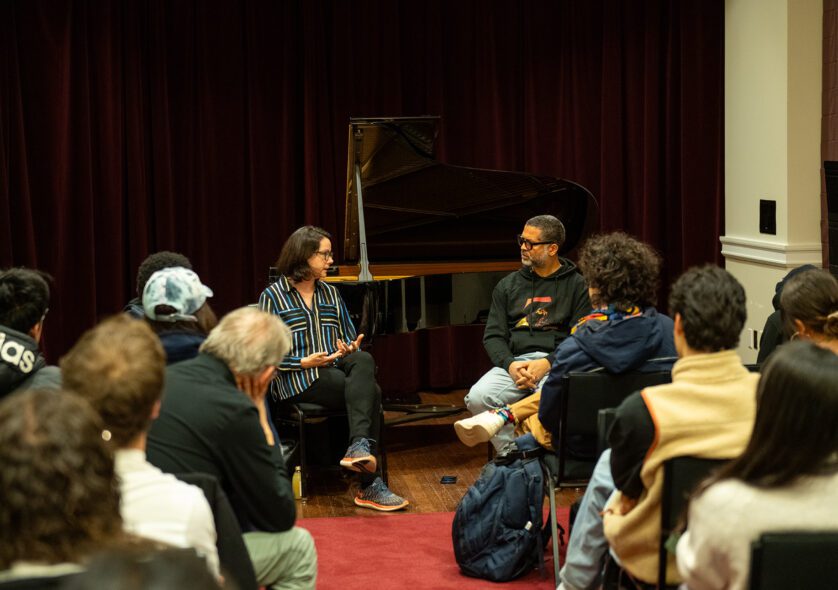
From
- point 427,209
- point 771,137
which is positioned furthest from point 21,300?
point 771,137

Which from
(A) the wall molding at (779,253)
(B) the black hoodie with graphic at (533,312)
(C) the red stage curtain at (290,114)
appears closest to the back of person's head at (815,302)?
(B) the black hoodie with graphic at (533,312)

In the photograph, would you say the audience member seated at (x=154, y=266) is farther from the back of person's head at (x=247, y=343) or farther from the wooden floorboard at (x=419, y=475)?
the wooden floorboard at (x=419, y=475)

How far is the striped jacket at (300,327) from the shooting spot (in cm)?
480

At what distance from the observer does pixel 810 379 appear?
1897 mm

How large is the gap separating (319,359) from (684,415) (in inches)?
100

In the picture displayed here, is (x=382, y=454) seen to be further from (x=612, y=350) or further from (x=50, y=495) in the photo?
(x=50, y=495)

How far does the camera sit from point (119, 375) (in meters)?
2.04

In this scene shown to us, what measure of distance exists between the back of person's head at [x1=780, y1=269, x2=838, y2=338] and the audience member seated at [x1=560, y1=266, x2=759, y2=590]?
632 mm

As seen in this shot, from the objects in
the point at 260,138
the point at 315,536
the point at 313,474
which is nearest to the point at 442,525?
the point at 315,536

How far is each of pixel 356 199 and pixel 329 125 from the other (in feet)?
6.16

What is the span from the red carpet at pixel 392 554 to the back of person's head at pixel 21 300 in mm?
1403

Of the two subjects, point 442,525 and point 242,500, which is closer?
point 242,500

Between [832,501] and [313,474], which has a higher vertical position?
[832,501]

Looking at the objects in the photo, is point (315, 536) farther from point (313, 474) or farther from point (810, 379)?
point (810, 379)
